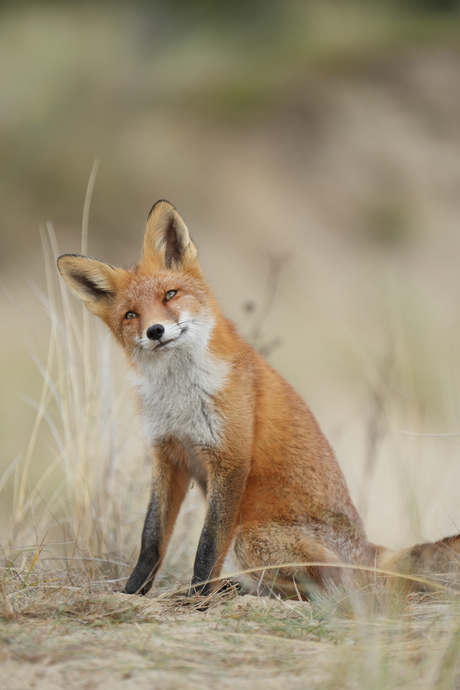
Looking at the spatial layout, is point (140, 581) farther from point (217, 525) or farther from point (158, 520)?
point (217, 525)

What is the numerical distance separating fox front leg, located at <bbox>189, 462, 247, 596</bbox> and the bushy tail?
0.77 m

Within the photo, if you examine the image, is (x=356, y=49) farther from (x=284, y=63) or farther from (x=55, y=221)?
(x=55, y=221)

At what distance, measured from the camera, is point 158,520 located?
118 inches

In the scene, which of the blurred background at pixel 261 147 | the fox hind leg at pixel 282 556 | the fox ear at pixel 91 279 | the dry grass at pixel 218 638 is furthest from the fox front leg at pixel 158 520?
the blurred background at pixel 261 147

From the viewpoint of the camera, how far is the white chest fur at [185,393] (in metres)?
2.87

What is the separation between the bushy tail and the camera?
105 inches

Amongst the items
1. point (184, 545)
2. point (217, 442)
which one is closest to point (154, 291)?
point (217, 442)

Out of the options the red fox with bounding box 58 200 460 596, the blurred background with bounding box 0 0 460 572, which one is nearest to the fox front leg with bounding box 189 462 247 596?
the red fox with bounding box 58 200 460 596

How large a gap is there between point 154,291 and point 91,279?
390 millimetres

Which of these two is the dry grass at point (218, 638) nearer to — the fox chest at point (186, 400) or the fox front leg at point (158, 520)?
the fox front leg at point (158, 520)

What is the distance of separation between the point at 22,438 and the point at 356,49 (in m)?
10.3

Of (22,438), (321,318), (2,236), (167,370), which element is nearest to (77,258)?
(167,370)

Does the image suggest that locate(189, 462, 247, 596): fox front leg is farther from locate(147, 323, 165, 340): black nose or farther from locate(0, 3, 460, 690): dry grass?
locate(147, 323, 165, 340): black nose

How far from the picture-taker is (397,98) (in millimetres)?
13203
